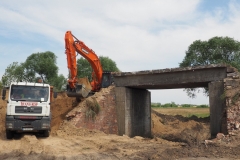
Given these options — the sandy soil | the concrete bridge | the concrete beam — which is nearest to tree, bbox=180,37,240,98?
the concrete bridge

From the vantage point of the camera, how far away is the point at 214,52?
3369 cm

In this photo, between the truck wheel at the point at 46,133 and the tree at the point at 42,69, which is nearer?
the truck wheel at the point at 46,133

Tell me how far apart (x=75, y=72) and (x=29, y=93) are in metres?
4.71

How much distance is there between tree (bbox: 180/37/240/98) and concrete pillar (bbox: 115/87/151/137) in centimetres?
1417

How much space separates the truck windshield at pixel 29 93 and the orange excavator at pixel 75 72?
386 centimetres

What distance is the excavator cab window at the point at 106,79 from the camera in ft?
65.9

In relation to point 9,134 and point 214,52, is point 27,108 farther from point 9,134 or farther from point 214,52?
point 214,52

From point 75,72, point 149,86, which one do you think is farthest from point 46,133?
point 149,86

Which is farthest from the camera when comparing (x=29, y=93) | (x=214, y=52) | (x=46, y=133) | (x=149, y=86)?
(x=214, y=52)

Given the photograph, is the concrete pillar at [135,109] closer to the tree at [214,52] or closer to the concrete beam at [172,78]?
the concrete beam at [172,78]

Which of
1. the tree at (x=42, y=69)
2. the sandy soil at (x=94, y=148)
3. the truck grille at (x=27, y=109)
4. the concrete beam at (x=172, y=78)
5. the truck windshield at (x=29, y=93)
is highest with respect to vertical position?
the tree at (x=42, y=69)

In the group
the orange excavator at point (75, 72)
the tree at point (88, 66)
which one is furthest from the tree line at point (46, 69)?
the orange excavator at point (75, 72)

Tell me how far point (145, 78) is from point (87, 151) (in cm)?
802

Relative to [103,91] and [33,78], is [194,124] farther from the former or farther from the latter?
[33,78]
